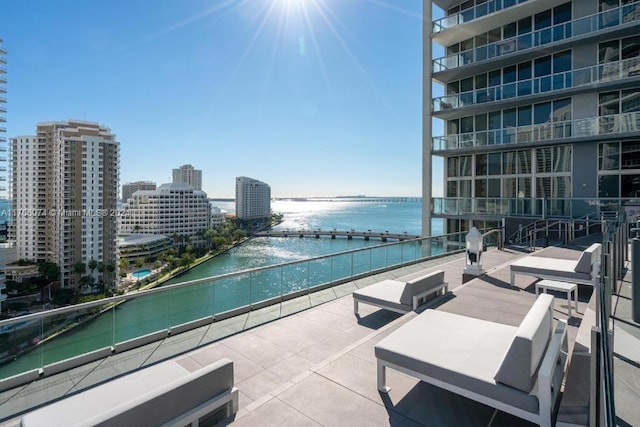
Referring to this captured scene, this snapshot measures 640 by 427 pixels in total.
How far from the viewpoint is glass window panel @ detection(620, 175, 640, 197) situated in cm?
1483

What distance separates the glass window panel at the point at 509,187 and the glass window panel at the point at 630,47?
23.7 ft

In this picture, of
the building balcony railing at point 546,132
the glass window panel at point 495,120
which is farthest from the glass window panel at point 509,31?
the building balcony railing at point 546,132

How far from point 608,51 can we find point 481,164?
7493 millimetres

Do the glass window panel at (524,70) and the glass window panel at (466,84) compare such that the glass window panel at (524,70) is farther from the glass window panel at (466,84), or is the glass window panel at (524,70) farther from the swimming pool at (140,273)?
the swimming pool at (140,273)

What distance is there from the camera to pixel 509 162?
60.5 feet

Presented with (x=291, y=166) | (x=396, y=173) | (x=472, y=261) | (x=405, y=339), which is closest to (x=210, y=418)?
(x=405, y=339)

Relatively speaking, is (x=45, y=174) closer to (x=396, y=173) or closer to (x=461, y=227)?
(x=396, y=173)

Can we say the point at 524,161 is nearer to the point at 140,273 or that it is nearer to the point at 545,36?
the point at 545,36

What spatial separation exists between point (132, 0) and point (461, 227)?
→ 23550 millimetres

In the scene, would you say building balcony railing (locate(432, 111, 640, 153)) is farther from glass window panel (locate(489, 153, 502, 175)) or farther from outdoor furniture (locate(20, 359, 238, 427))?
outdoor furniture (locate(20, 359, 238, 427))

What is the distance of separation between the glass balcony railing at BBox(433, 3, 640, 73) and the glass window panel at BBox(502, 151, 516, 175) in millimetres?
5431

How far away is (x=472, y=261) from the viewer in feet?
26.6

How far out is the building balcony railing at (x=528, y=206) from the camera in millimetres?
14148

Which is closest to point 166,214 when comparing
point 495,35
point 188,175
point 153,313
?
point 188,175
